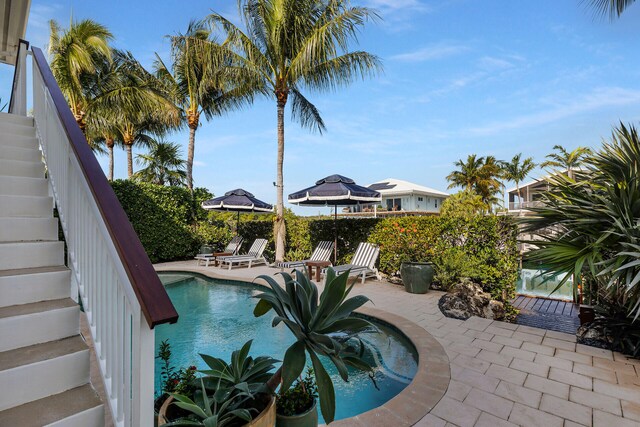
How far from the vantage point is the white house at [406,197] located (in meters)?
28.5

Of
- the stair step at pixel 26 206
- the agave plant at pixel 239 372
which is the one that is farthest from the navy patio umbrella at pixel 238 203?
the agave plant at pixel 239 372

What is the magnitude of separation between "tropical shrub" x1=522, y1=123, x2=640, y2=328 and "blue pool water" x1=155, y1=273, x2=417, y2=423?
2302 mm

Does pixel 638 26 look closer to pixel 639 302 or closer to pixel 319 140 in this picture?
pixel 639 302

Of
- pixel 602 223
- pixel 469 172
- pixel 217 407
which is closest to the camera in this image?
pixel 217 407

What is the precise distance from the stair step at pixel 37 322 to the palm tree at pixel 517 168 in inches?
1763

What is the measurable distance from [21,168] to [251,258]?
7.92 m

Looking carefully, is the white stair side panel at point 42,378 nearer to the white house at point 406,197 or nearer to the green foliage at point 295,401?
the green foliage at point 295,401

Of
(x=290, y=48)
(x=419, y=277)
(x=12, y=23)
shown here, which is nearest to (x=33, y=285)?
(x=12, y=23)

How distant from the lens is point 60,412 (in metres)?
1.67

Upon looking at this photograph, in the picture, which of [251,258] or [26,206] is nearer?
[26,206]

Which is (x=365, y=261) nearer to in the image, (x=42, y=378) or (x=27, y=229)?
(x=27, y=229)

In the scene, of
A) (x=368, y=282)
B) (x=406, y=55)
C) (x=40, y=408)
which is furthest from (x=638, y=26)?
(x=40, y=408)

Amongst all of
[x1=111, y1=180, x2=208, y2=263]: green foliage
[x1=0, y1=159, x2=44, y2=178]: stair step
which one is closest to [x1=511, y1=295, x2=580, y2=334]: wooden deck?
[x1=0, y1=159, x2=44, y2=178]: stair step

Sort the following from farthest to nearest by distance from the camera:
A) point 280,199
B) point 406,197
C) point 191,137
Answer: point 406,197 → point 191,137 → point 280,199
